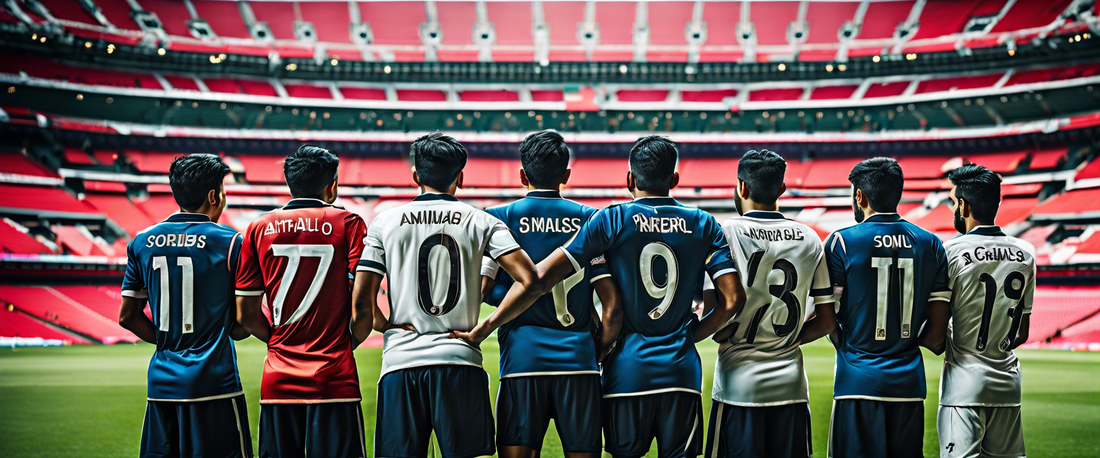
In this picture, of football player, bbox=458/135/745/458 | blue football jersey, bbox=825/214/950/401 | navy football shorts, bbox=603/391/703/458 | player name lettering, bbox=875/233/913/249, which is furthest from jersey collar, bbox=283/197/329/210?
player name lettering, bbox=875/233/913/249

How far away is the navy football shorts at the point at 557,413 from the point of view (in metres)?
3.22

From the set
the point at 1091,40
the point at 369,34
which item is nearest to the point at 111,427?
the point at 369,34

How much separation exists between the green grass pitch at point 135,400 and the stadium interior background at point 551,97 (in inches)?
516

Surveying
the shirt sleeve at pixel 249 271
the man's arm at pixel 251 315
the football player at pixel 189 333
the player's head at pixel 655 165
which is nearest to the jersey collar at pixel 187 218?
the football player at pixel 189 333

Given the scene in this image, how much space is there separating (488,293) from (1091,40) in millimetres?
32404

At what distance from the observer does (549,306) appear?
331 cm

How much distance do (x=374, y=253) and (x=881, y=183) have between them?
250cm

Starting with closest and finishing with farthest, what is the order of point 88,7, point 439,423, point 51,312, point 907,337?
point 439,423 → point 907,337 → point 51,312 → point 88,7

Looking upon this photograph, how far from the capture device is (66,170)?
2750cm

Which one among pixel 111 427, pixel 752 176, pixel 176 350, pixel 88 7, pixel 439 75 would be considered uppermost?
pixel 88 7

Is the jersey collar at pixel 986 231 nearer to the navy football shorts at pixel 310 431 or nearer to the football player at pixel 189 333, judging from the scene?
the navy football shorts at pixel 310 431

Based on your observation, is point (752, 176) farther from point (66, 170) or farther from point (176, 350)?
point (66, 170)

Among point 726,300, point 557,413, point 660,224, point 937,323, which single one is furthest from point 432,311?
point 937,323

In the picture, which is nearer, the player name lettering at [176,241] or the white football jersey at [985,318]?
the player name lettering at [176,241]
